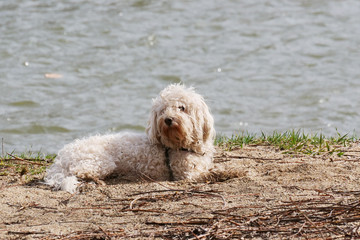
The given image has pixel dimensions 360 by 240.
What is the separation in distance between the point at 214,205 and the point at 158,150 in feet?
5.17

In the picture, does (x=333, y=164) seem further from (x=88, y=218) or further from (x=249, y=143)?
(x=88, y=218)

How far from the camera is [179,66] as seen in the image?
17.5 meters

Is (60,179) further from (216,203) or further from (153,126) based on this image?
(216,203)

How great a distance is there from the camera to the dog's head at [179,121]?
250 inches

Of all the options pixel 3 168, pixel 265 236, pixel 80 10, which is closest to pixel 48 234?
pixel 265 236

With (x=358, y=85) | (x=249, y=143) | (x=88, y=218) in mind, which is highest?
(x=88, y=218)

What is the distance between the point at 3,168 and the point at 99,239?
337 cm

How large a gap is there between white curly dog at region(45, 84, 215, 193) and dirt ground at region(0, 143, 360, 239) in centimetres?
20

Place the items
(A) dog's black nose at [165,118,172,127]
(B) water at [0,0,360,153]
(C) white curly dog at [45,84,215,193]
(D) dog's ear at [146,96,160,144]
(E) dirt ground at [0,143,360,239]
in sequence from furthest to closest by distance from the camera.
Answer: (B) water at [0,0,360,153] < (D) dog's ear at [146,96,160,144] < (C) white curly dog at [45,84,215,193] < (A) dog's black nose at [165,118,172,127] < (E) dirt ground at [0,143,360,239]

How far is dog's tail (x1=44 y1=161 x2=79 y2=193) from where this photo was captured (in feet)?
20.7

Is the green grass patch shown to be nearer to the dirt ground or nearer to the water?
the dirt ground

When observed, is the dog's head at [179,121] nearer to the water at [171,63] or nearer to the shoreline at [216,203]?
the shoreline at [216,203]

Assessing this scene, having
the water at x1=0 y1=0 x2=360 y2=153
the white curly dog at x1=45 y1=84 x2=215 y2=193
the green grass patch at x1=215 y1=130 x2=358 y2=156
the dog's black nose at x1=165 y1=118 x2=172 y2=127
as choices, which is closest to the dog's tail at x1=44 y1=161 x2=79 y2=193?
the white curly dog at x1=45 y1=84 x2=215 y2=193

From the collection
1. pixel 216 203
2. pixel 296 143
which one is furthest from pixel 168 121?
pixel 296 143
